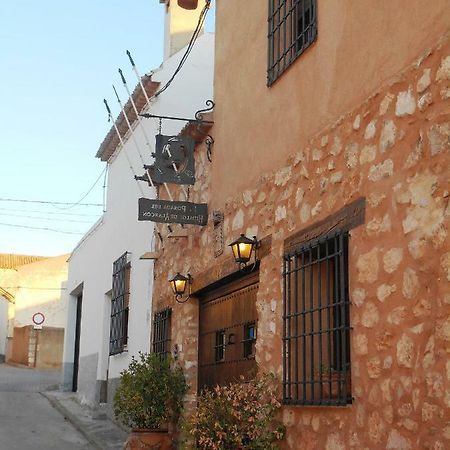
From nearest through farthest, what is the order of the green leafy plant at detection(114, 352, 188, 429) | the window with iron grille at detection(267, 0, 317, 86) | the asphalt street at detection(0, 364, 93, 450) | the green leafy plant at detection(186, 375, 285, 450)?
1. the green leafy plant at detection(186, 375, 285, 450)
2. the window with iron grille at detection(267, 0, 317, 86)
3. the green leafy plant at detection(114, 352, 188, 429)
4. the asphalt street at detection(0, 364, 93, 450)

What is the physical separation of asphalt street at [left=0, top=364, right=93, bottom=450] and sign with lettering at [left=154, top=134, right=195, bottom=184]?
4.46 metres

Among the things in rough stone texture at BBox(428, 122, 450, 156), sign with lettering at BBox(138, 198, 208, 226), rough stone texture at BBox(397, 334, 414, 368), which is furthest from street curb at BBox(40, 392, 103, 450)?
rough stone texture at BBox(428, 122, 450, 156)

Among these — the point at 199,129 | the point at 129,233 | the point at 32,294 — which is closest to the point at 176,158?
the point at 199,129

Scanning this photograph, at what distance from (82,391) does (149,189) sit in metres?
5.77

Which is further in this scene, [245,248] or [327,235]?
[245,248]

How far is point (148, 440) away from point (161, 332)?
190 cm

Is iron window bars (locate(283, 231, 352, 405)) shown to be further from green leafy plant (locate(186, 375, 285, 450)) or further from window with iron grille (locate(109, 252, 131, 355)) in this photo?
window with iron grille (locate(109, 252, 131, 355))

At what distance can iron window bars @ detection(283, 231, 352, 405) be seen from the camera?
577 centimetres

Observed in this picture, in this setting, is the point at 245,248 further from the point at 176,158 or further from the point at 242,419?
the point at 176,158

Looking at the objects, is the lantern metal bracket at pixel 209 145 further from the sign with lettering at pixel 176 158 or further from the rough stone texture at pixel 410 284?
the rough stone texture at pixel 410 284

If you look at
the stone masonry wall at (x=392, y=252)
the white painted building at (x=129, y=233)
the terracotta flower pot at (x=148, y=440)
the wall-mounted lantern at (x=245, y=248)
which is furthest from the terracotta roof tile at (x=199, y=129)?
the terracotta flower pot at (x=148, y=440)

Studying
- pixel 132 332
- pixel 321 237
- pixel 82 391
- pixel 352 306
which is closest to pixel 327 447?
pixel 352 306

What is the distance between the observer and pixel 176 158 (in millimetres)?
9531

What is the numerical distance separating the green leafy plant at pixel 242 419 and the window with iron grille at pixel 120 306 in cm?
626
